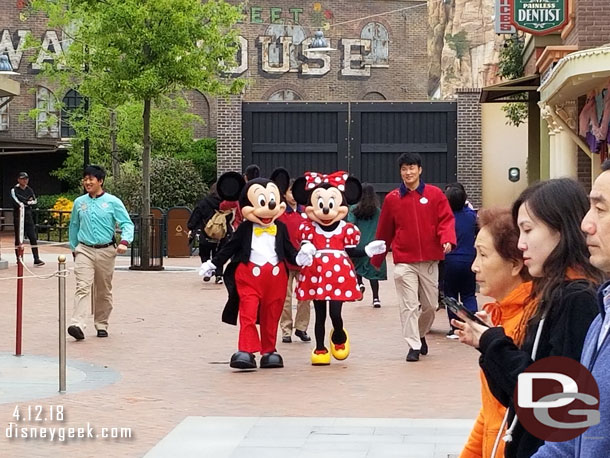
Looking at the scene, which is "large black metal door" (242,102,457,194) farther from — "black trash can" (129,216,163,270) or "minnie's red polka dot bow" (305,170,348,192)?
"minnie's red polka dot bow" (305,170,348,192)

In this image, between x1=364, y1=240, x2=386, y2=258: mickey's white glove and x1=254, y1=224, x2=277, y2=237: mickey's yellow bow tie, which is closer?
x1=254, y1=224, x2=277, y2=237: mickey's yellow bow tie

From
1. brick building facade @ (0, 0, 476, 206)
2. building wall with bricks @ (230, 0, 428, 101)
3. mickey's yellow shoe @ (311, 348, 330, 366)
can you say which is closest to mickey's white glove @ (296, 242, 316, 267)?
mickey's yellow shoe @ (311, 348, 330, 366)

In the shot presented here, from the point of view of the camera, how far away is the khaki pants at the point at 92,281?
13.2 m

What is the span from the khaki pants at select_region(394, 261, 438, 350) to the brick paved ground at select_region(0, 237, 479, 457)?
0.32 m

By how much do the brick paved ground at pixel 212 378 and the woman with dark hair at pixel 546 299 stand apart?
4.31 m

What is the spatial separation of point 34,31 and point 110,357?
133 feet

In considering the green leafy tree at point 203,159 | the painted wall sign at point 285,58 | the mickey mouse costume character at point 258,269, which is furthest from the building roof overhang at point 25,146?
the mickey mouse costume character at point 258,269

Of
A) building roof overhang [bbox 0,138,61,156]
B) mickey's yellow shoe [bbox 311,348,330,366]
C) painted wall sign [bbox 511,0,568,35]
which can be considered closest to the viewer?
mickey's yellow shoe [bbox 311,348,330,366]

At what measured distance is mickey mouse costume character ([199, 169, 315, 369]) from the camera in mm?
11117

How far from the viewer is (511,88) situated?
70.6 ft

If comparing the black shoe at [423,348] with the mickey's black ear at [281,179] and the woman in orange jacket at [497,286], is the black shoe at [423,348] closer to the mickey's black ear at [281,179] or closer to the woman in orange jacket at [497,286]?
the mickey's black ear at [281,179]

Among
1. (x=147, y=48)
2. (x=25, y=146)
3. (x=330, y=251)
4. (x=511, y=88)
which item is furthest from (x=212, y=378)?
(x=25, y=146)

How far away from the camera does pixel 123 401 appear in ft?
31.5

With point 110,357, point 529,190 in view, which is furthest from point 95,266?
point 529,190
